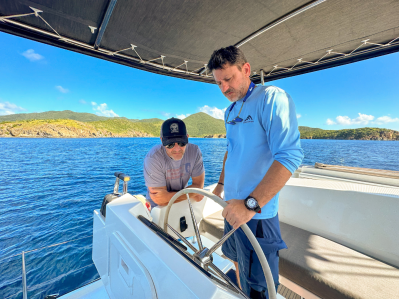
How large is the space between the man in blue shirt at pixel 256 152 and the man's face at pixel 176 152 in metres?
0.56

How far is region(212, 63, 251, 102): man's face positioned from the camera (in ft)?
2.63

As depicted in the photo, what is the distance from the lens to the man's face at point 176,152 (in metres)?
1.36

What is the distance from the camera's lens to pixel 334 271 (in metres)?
1.08

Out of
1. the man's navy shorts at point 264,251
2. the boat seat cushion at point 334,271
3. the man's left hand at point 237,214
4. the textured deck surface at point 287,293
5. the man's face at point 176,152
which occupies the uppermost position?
the man's face at point 176,152

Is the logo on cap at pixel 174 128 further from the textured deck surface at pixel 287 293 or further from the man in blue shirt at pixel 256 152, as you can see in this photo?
the textured deck surface at pixel 287 293

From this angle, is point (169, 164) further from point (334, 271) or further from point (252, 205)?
point (334, 271)

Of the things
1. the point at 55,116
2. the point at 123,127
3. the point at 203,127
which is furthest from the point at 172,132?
the point at 55,116

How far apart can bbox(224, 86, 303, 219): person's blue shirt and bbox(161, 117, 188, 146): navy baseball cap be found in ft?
1.65

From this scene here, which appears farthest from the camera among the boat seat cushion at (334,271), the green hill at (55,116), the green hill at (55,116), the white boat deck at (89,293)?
the green hill at (55,116)

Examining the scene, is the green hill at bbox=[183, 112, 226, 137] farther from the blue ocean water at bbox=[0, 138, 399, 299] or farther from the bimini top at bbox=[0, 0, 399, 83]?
the bimini top at bbox=[0, 0, 399, 83]

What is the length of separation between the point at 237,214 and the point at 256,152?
294 millimetres

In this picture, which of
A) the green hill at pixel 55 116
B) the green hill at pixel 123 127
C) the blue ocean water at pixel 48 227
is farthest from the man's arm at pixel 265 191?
the green hill at pixel 55 116

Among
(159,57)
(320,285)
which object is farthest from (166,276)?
(159,57)

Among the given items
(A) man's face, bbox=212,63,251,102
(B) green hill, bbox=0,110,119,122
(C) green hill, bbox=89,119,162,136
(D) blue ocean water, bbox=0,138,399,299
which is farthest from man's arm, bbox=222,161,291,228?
(B) green hill, bbox=0,110,119,122
